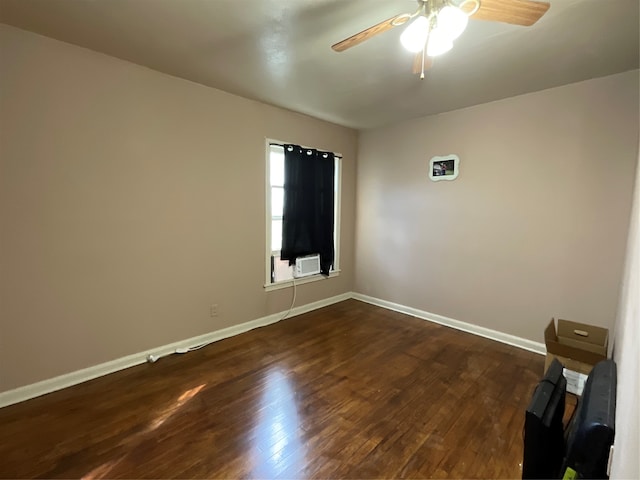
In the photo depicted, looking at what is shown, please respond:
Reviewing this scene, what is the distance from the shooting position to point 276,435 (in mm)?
1908

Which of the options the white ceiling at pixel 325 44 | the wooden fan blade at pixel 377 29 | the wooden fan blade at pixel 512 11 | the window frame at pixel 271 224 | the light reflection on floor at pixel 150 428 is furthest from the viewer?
the window frame at pixel 271 224

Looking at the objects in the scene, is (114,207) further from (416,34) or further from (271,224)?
(416,34)

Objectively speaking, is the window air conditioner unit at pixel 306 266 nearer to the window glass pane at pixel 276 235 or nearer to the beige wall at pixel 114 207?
the window glass pane at pixel 276 235

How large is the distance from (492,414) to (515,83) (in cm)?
265

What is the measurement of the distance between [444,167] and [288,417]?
9.85 feet

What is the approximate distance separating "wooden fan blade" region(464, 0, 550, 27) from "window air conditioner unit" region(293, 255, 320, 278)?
9.86 ft

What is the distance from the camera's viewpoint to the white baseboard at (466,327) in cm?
309

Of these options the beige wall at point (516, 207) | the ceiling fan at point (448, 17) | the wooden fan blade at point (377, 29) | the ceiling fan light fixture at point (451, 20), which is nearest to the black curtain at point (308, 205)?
the beige wall at point (516, 207)

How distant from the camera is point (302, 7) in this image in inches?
68.1

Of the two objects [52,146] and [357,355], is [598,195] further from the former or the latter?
[52,146]

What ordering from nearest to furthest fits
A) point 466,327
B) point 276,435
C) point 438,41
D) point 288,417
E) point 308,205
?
1. point 438,41
2. point 276,435
3. point 288,417
4. point 466,327
5. point 308,205

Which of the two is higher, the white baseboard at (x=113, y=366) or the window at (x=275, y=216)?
the window at (x=275, y=216)

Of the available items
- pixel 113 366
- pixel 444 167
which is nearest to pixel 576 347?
→ pixel 444 167

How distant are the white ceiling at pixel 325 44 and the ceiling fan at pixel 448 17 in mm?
378
